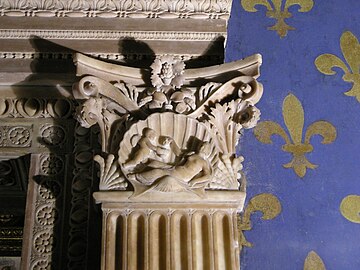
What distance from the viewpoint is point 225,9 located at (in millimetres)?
1734

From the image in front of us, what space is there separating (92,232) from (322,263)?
69cm

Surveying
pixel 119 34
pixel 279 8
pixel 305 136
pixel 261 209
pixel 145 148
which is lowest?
pixel 261 209

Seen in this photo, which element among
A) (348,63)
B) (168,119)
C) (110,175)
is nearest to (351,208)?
(348,63)

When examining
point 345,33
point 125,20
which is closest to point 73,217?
point 125,20

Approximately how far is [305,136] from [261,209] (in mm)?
313

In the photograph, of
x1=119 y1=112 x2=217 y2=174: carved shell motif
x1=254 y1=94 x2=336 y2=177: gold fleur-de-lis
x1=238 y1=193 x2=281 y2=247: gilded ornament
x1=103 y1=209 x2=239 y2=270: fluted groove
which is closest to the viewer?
x1=103 y1=209 x2=239 y2=270: fluted groove

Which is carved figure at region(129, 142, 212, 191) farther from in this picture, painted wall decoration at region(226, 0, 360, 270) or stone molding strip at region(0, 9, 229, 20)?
stone molding strip at region(0, 9, 229, 20)

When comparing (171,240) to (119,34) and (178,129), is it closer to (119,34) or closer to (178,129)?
(178,129)

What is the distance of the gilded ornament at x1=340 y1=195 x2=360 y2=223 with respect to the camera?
171 centimetres

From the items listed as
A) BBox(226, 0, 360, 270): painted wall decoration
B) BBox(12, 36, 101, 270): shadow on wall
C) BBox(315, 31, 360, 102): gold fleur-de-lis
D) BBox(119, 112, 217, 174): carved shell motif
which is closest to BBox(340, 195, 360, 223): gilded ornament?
BBox(226, 0, 360, 270): painted wall decoration

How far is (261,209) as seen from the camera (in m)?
1.71

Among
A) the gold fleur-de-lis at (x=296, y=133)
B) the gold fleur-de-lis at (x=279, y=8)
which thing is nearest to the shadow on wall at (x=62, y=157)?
the gold fleur-de-lis at (x=296, y=133)

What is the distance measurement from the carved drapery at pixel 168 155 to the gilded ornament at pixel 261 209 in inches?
7.0

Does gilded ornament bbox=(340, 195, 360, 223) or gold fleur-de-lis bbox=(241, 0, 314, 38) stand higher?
gold fleur-de-lis bbox=(241, 0, 314, 38)
